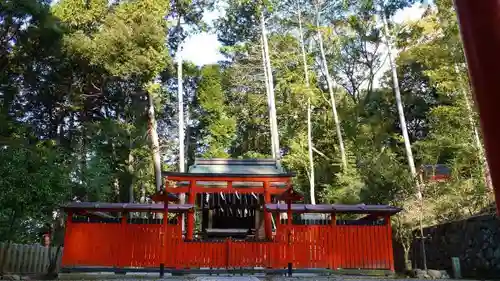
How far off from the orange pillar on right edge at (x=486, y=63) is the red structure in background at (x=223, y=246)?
982 cm

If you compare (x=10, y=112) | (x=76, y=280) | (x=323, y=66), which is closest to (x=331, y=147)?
(x=323, y=66)

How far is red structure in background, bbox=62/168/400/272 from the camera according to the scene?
410 inches

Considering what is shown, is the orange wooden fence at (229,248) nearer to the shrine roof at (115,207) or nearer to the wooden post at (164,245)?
the wooden post at (164,245)

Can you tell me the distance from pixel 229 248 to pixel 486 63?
10.2 metres

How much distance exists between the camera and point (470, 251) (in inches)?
446

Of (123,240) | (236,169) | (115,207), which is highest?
(236,169)

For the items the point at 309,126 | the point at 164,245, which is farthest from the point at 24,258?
the point at 309,126

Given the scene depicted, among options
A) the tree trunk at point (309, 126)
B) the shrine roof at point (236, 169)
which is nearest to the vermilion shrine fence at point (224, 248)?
the shrine roof at point (236, 169)

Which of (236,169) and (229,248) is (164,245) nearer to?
(229,248)

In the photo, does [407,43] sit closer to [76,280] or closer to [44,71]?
[44,71]

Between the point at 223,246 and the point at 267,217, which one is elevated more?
the point at 267,217

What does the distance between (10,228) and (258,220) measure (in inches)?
277

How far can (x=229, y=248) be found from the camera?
421 inches

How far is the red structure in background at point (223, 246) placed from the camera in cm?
1042
